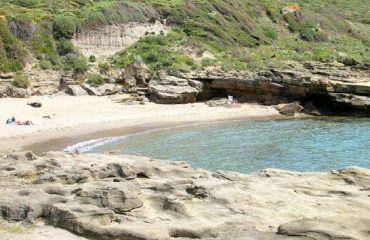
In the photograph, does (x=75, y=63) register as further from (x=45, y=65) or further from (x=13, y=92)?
(x=13, y=92)

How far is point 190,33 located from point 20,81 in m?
21.6

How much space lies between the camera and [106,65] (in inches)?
1687

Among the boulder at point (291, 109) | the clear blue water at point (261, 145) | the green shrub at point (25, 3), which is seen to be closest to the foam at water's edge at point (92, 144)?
the clear blue water at point (261, 145)

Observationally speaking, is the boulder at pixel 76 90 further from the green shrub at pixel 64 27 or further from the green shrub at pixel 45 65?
the green shrub at pixel 64 27

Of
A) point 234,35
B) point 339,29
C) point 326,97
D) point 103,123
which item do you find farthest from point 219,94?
point 339,29

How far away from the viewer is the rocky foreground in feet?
24.7

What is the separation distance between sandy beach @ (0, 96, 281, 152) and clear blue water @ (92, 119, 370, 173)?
221cm

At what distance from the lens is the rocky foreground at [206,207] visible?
7.52m

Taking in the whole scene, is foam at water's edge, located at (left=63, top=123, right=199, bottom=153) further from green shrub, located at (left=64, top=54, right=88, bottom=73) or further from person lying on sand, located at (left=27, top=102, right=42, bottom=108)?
green shrub, located at (left=64, top=54, right=88, bottom=73)

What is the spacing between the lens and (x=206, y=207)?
28.2ft

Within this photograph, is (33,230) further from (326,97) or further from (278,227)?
(326,97)

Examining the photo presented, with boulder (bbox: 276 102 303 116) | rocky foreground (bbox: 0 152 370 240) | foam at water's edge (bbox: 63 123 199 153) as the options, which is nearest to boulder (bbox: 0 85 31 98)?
foam at water's edge (bbox: 63 123 199 153)

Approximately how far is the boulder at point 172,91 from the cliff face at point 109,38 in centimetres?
939

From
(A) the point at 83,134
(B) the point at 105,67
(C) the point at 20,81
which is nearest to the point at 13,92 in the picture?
(C) the point at 20,81
